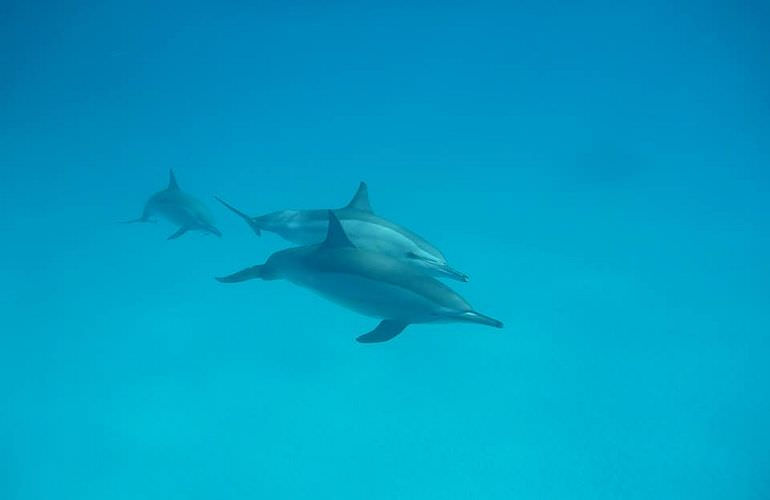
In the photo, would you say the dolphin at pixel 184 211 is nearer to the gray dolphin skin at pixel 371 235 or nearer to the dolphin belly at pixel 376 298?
the gray dolphin skin at pixel 371 235

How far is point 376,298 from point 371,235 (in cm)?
153

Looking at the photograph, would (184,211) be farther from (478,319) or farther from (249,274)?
(478,319)

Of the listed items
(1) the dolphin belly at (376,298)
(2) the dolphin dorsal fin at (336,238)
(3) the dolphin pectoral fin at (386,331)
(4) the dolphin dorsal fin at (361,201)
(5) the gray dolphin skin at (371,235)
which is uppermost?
(4) the dolphin dorsal fin at (361,201)

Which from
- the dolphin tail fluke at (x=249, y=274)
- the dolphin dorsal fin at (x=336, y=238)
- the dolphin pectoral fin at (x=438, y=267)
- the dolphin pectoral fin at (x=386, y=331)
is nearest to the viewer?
the dolphin pectoral fin at (x=386, y=331)

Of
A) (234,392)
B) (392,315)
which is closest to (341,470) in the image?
(234,392)

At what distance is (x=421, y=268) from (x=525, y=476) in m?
5.54

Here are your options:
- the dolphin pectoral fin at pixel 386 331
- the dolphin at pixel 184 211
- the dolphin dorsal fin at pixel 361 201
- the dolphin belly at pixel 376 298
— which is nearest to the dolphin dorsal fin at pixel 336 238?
the dolphin belly at pixel 376 298

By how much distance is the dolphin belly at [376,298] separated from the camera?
457 cm

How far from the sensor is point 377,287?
15.3 feet

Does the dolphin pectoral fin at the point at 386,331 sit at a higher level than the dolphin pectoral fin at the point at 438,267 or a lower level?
lower

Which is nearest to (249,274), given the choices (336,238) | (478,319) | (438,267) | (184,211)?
(336,238)

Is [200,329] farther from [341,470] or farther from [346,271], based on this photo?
[346,271]

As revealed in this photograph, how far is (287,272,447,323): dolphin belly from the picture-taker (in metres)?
4.57

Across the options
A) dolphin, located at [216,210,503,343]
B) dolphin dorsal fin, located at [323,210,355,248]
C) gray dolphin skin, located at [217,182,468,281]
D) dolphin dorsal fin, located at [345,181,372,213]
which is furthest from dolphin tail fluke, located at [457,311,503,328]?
dolphin dorsal fin, located at [345,181,372,213]
